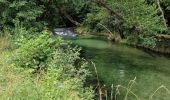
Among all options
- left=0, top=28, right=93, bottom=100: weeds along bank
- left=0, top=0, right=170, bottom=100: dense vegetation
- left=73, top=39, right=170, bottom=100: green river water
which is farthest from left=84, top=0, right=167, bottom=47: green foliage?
left=0, top=28, right=93, bottom=100: weeds along bank

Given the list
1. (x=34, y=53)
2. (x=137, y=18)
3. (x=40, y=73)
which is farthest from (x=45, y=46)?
(x=137, y=18)

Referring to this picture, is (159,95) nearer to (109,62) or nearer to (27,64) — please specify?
(27,64)

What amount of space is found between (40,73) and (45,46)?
383 cm

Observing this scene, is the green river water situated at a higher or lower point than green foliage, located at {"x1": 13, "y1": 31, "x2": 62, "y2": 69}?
lower

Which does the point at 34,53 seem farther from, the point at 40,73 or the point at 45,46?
the point at 40,73

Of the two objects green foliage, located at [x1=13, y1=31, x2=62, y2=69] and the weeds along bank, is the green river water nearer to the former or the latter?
the weeds along bank

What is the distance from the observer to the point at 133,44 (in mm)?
36812

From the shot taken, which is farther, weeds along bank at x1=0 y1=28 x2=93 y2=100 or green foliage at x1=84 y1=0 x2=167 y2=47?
green foliage at x1=84 y1=0 x2=167 y2=47

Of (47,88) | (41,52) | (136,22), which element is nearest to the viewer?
(47,88)

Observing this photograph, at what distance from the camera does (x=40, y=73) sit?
9.55 metres

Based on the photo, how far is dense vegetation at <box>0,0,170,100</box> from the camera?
7504 millimetres

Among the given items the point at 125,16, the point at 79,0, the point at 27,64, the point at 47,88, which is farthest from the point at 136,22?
the point at 47,88

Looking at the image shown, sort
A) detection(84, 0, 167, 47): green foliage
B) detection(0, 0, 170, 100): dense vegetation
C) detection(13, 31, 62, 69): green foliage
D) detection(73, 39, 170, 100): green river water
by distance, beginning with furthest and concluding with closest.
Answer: detection(84, 0, 167, 47): green foliage < detection(73, 39, 170, 100): green river water < detection(13, 31, 62, 69): green foliage < detection(0, 0, 170, 100): dense vegetation

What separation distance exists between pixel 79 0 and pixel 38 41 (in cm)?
1141
